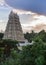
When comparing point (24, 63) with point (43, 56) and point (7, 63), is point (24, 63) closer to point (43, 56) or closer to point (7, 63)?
point (43, 56)

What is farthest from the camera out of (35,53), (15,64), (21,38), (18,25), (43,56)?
(18,25)

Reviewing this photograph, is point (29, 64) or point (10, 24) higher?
point (10, 24)

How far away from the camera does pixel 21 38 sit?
49.2m

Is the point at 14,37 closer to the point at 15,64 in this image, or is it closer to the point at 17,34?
the point at 17,34

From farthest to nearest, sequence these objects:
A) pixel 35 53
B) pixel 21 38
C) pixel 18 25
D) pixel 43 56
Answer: pixel 18 25
pixel 21 38
pixel 35 53
pixel 43 56

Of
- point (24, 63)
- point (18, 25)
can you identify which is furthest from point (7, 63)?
point (18, 25)

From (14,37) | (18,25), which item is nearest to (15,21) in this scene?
(18,25)

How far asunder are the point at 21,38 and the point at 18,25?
4.44m

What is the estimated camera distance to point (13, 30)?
5109cm

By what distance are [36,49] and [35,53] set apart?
0.27 m

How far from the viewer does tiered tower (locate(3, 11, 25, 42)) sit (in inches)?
1962

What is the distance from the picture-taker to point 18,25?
174 ft

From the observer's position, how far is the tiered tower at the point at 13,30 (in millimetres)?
49844

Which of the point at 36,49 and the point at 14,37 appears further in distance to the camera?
the point at 14,37
